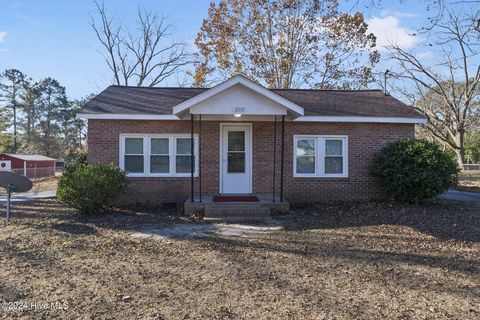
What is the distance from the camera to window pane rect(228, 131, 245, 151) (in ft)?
38.2

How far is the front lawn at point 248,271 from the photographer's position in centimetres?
396

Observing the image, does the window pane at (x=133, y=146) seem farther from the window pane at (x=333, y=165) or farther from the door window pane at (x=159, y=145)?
the window pane at (x=333, y=165)

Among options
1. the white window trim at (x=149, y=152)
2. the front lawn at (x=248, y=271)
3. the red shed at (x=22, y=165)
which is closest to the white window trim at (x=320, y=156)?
the front lawn at (x=248, y=271)

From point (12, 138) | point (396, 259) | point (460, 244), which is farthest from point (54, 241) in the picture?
point (12, 138)

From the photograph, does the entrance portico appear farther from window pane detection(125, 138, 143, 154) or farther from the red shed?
the red shed

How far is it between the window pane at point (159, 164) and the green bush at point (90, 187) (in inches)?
71.4

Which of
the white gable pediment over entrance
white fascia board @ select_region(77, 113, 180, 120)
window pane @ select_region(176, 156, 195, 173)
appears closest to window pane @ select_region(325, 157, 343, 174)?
the white gable pediment over entrance

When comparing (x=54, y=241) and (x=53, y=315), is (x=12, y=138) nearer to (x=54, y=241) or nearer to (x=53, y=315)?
(x=54, y=241)

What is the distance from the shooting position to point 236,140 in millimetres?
11664

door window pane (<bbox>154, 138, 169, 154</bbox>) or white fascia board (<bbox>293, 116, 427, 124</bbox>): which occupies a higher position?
white fascia board (<bbox>293, 116, 427, 124</bbox>)

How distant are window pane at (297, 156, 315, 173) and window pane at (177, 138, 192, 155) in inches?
133

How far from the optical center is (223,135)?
1162 centimetres

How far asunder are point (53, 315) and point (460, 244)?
6.66m

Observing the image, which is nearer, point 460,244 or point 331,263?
point 331,263
